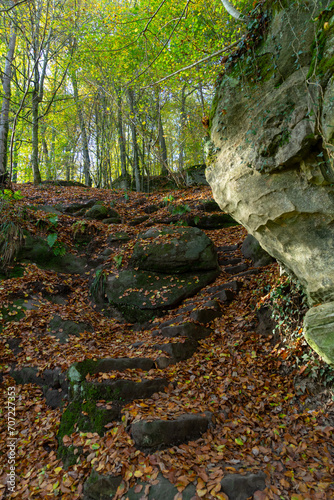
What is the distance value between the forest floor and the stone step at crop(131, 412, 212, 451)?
91mm

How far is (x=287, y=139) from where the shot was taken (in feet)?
12.0

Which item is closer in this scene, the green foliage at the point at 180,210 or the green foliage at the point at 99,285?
the green foliage at the point at 99,285

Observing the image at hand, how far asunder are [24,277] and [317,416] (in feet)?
23.4

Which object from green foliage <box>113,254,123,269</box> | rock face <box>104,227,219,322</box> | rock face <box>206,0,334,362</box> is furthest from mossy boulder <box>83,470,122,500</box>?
green foliage <box>113,254,123,269</box>

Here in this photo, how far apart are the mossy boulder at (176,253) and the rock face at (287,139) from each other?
3.14 m

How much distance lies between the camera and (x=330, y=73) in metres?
3.18

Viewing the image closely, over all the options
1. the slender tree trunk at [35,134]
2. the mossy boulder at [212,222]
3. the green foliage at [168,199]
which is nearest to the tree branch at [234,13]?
the mossy boulder at [212,222]

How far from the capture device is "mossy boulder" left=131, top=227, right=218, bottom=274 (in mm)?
7773

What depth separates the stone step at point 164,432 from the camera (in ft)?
10.9

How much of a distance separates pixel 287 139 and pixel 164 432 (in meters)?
4.12

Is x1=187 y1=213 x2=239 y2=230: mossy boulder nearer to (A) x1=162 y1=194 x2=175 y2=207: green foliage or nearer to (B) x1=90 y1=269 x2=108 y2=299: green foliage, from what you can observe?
(A) x1=162 y1=194 x2=175 y2=207: green foliage

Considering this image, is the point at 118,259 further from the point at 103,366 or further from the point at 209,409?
the point at 209,409

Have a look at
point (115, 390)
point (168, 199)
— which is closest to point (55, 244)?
point (168, 199)

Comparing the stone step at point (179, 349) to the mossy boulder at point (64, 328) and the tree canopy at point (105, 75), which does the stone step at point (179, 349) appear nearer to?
the mossy boulder at point (64, 328)
